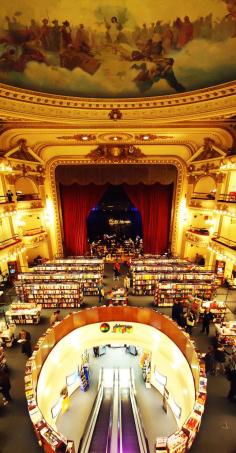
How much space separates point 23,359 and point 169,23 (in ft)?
34.8

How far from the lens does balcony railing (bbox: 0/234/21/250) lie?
Result: 10286mm

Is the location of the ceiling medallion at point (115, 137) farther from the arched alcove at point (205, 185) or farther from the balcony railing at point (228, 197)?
the balcony railing at point (228, 197)

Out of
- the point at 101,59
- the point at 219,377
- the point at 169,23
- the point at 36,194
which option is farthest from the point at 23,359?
the point at 169,23

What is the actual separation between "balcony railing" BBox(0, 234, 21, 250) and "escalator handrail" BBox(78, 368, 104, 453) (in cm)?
A: 737

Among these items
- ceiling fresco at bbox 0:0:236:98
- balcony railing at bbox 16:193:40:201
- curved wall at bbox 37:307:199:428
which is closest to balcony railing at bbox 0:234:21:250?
balcony railing at bbox 16:193:40:201

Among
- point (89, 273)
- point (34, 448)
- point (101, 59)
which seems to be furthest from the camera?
point (89, 273)

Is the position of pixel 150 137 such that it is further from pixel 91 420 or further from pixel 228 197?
pixel 91 420

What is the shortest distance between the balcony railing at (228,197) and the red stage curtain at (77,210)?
687 cm

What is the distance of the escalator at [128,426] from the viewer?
257 inches

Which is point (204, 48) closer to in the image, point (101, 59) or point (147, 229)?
point (101, 59)

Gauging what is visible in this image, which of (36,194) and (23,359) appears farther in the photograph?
(36,194)

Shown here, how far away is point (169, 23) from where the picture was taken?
233 inches

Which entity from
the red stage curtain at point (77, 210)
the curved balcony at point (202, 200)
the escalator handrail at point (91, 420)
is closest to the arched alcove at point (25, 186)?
the red stage curtain at point (77, 210)

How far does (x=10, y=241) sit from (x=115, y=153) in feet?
23.8
